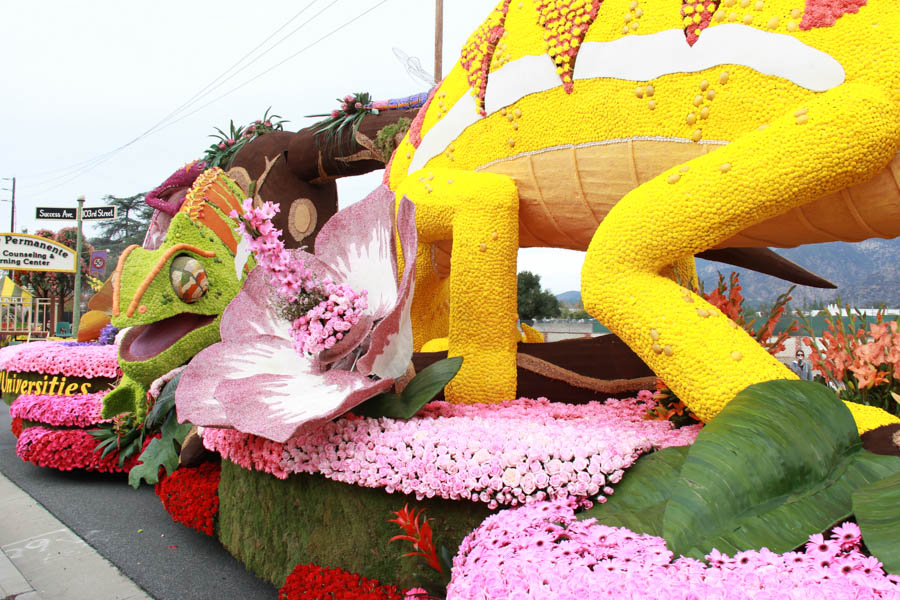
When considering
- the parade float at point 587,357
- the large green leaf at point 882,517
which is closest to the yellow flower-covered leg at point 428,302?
the parade float at point 587,357

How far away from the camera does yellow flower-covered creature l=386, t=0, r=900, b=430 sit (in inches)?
80.7

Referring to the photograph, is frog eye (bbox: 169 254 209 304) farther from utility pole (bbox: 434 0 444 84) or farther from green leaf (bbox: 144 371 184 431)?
utility pole (bbox: 434 0 444 84)

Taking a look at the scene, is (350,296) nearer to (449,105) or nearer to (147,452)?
(449,105)

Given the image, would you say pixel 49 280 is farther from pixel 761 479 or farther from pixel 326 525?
pixel 761 479

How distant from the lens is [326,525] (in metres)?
2.27

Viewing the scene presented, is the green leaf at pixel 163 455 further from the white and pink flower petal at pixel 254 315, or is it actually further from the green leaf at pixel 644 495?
the green leaf at pixel 644 495

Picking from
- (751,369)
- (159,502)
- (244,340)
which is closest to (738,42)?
(751,369)

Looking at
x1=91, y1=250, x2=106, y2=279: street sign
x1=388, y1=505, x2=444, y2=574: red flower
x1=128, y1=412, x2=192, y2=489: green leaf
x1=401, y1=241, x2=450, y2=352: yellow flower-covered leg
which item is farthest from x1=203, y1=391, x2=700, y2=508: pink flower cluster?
x1=91, y1=250, x2=106, y2=279: street sign

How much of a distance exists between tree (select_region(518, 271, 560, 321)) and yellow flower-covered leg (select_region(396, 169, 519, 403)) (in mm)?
17472

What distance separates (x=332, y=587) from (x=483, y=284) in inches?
53.1

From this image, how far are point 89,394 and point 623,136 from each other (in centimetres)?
455

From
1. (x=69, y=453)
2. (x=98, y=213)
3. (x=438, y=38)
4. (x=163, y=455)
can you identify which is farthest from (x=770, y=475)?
(x=98, y=213)

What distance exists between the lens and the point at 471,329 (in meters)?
2.91

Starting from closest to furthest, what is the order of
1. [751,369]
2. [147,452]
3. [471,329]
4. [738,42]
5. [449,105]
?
[751,369] < [738,42] < [471,329] < [449,105] < [147,452]
